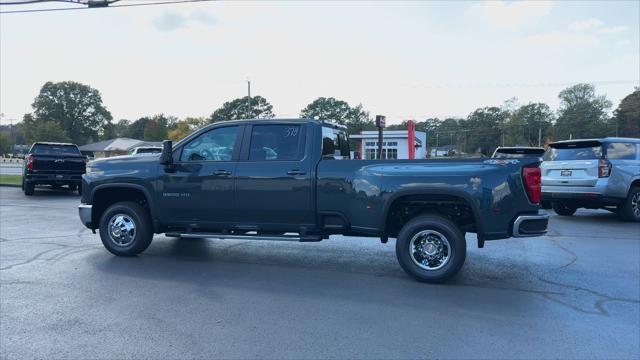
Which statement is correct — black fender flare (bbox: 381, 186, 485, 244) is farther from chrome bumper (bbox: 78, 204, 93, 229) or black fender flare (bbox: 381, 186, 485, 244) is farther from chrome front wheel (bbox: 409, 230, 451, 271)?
chrome bumper (bbox: 78, 204, 93, 229)

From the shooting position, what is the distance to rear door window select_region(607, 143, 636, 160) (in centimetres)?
1112

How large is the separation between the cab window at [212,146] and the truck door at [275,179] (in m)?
0.23

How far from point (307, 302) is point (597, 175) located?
28.1ft

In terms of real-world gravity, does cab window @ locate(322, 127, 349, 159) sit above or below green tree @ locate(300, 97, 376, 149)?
below

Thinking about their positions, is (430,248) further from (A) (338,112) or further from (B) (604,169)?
(A) (338,112)

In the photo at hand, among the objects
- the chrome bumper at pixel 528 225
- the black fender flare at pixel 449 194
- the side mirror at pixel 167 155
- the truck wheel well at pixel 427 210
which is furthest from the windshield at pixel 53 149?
the chrome bumper at pixel 528 225

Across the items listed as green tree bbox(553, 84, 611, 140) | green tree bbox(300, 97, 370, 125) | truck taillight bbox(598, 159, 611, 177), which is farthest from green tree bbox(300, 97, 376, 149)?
truck taillight bbox(598, 159, 611, 177)

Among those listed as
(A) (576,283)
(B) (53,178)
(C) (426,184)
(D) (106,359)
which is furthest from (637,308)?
(B) (53,178)

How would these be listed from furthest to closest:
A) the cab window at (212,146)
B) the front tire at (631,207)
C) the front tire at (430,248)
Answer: the front tire at (631,207)
the cab window at (212,146)
the front tire at (430,248)

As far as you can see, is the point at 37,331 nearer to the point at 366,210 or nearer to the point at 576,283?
the point at 366,210

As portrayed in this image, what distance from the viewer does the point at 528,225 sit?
5.88m

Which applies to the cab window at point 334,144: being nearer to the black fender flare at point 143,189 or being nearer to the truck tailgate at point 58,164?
the black fender flare at point 143,189

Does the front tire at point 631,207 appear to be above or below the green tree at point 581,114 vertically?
below

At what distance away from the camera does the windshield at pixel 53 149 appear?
17.9 metres
